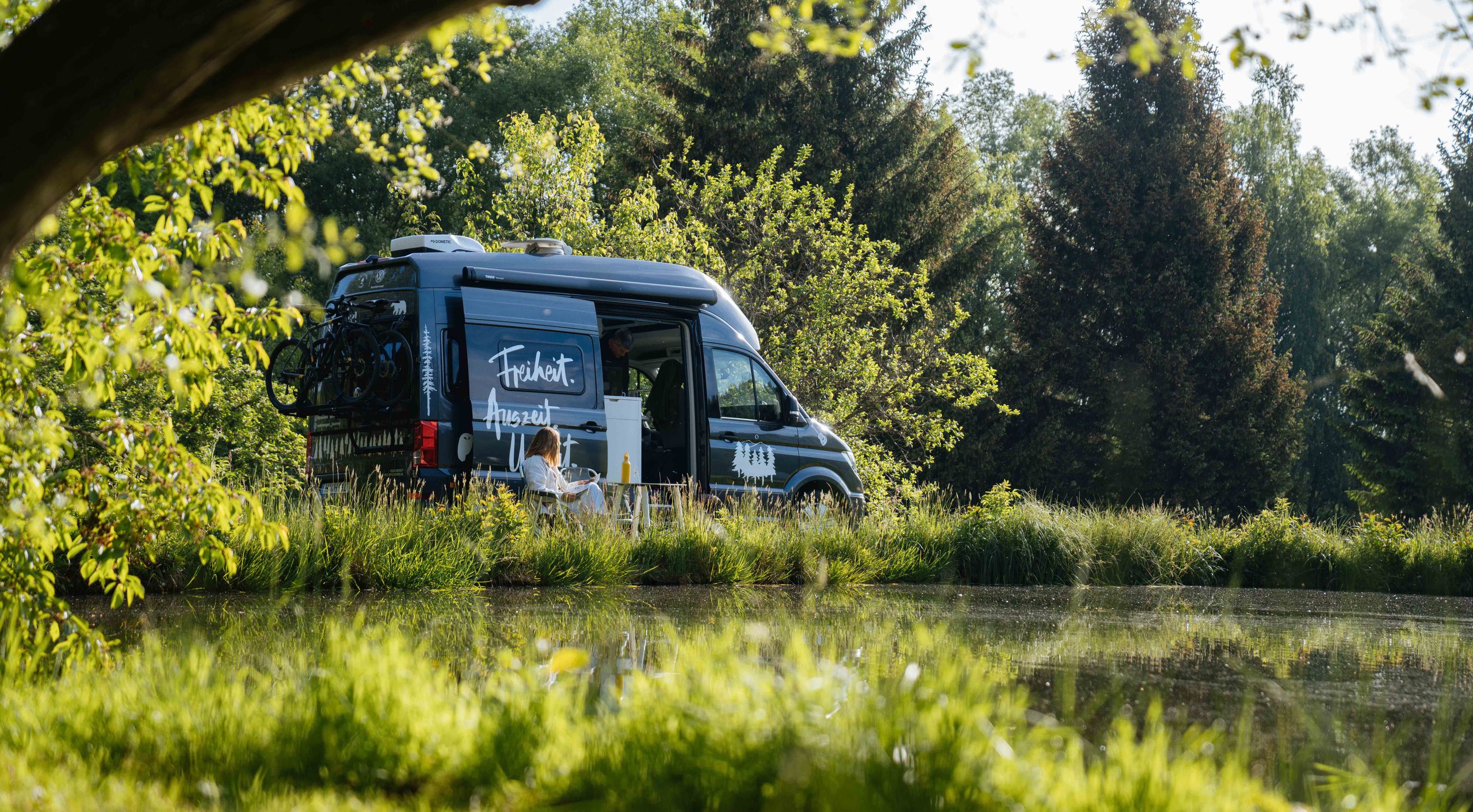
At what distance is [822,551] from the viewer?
1087cm

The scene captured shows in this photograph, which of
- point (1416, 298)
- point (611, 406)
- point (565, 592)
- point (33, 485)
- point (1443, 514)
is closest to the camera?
point (33, 485)

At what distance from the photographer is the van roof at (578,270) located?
10.8m

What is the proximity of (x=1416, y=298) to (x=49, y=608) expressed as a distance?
3264 cm

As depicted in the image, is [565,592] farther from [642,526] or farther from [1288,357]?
[1288,357]

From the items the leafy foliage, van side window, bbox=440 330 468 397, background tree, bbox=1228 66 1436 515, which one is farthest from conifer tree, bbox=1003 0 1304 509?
the leafy foliage

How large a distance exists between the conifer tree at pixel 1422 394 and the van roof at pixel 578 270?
21.9 metres

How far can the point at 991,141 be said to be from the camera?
49.5 m

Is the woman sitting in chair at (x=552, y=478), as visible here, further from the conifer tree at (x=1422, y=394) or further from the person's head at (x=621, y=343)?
the conifer tree at (x=1422, y=394)

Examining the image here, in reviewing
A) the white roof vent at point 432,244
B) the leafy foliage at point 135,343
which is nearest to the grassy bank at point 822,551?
the leafy foliage at point 135,343

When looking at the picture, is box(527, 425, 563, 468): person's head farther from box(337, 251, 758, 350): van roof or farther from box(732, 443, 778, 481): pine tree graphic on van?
box(732, 443, 778, 481): pine tree graphic on van

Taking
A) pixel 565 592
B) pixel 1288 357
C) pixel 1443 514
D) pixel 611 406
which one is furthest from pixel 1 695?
pixel 1288 357

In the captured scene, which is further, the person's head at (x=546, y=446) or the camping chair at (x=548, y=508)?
the person's head at (x=546, y=446)

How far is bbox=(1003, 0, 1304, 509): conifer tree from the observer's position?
3080cm

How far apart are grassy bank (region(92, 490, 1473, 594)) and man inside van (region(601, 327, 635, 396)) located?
197 cm
